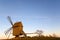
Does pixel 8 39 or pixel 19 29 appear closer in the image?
pixel 19 29

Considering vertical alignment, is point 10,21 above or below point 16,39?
above

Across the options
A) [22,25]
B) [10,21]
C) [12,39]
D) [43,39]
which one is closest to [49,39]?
[43,39]

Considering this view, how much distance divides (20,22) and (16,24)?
1.76 meters

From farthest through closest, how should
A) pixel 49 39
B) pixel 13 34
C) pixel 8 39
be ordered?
pixel 8 39, pixel 13 34, pixel 49 39

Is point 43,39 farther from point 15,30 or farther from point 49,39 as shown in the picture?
point 15,30

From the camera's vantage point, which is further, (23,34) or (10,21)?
(10,21)

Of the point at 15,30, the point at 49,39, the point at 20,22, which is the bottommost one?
the point at 49,39

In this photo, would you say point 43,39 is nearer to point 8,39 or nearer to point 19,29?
point 19,29

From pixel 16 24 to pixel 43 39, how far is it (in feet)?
36.5

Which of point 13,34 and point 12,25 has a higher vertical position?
point 12,25

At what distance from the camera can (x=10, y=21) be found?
44750mm

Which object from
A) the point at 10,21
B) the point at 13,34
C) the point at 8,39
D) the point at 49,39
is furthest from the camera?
the point at 10,21

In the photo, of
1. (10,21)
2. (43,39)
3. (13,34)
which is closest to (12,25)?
(10,21)

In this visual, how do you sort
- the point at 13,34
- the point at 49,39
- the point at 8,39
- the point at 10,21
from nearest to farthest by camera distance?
the point at 49,39, the point at 13,34, the point at 8,39, the point at 10,21
